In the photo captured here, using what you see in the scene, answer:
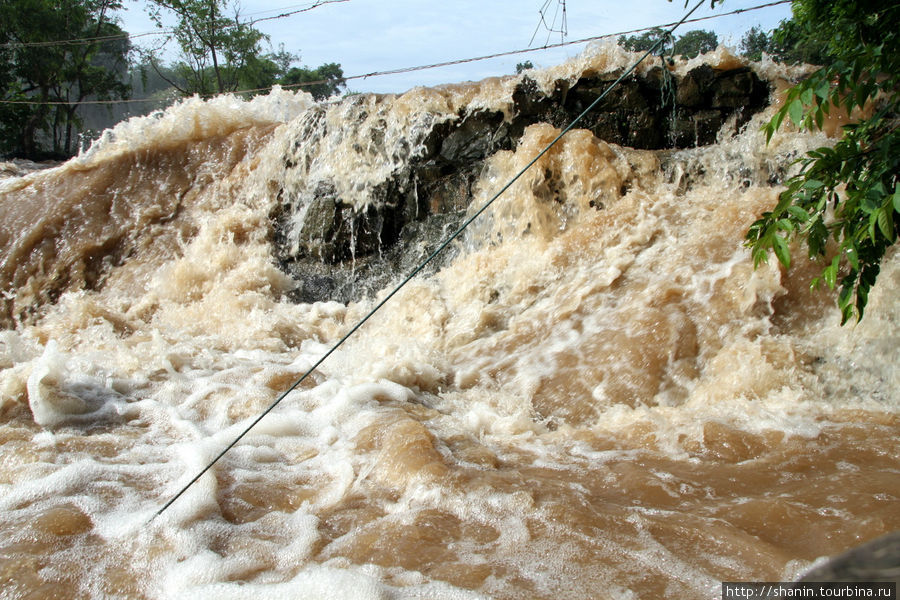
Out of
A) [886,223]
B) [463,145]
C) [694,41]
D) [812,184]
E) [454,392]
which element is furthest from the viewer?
[694,41]

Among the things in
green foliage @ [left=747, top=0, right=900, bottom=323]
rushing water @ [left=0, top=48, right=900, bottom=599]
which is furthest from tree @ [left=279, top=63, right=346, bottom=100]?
green foliage @ [left=747, top=0, right=900, bottom=323]

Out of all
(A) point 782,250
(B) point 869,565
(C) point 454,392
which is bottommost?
(C) point 454,392

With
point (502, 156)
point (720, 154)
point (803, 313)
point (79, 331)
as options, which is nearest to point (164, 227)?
point (79, 331)

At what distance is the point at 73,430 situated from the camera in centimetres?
335

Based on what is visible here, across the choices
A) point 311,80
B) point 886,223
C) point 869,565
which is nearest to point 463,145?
point 886,223

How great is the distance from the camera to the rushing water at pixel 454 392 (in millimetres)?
2209

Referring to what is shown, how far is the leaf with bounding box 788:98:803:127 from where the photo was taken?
2.03 meters

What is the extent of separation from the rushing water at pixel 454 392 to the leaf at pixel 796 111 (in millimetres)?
A: 1358

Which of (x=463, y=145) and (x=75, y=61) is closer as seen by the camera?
(x=463, y=145)

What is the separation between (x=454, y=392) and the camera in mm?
4180

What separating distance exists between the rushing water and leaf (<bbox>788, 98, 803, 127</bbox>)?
1358mm

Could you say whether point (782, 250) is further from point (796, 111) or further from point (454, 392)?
point (454, 392)

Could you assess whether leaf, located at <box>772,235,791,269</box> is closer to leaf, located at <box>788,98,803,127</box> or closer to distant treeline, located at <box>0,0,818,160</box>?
leaf, located at <box>788,98,803,127</box>

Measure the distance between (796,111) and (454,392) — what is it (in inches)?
104
